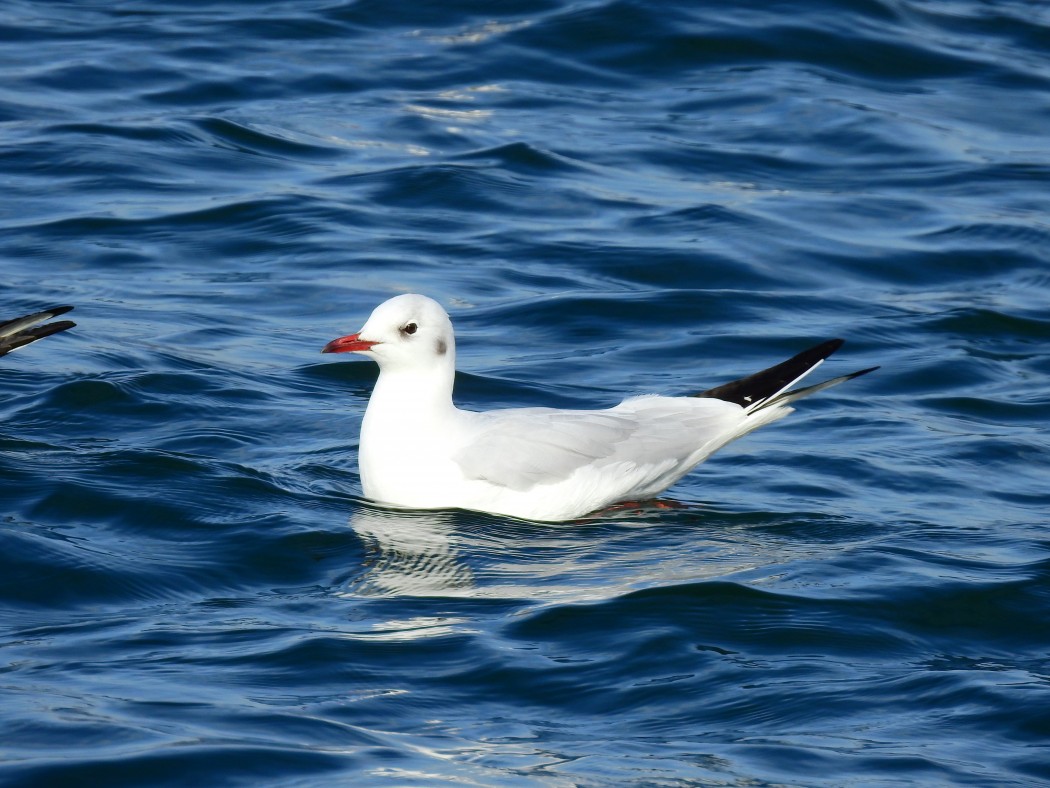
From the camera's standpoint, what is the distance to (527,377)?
31.0 feet

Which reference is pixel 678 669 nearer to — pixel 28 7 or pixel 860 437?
pixel 860 437

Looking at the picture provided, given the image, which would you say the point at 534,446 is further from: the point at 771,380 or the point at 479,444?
the point at 771,380

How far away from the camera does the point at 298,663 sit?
5473mm

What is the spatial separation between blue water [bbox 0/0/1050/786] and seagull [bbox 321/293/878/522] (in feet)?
0.50

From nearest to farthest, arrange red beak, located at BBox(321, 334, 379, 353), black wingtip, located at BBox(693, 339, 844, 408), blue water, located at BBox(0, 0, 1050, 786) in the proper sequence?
blue water, located at BBox(0, 0, 1050, 786)
red beak, located at BBox(321, 334, 379, 353)
black wingtip, located at BBox(693, 339, 844, 408)

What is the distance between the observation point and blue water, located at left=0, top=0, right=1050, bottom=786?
5188mm

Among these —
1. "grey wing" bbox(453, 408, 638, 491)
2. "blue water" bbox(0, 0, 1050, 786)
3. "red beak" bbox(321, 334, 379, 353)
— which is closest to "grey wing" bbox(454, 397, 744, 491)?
"grey wing" bbox(453, 408, 638, 491)

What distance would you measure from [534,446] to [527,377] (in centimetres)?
229

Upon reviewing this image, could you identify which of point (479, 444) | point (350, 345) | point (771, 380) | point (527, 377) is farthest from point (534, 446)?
point (527, 377)

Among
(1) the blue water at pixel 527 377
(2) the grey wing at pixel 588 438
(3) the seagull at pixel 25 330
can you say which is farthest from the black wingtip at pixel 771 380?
(3) the seagull at pixel 25 330

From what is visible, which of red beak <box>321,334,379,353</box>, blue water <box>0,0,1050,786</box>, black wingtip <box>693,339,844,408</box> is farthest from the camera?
black wingtip <box>693,339,844,408</box>

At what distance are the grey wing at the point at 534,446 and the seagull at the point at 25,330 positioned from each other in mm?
2116

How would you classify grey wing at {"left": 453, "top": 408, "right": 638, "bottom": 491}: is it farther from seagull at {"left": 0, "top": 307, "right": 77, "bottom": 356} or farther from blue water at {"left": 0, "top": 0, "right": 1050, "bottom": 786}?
seagull at {"left": 0, "top": 307, "right": 77, "bottom": 356}

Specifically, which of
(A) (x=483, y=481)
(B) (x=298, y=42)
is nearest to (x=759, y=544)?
(A) (x=483, y=481)
